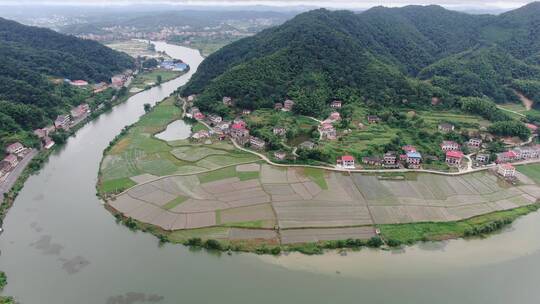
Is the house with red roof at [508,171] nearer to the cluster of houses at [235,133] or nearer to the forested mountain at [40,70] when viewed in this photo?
the cluster of houses at [235,133]

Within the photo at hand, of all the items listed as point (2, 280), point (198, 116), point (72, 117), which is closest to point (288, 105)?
point (198, 116)

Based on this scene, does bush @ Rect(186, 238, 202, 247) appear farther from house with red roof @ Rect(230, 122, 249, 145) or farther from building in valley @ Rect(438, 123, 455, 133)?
building in valley @ Rect(438, 123, 455, 133)

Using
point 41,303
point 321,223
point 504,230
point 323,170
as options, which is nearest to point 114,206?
point 41,303

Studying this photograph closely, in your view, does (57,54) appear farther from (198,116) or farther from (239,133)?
(239,133)

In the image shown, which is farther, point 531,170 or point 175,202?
point 531,170

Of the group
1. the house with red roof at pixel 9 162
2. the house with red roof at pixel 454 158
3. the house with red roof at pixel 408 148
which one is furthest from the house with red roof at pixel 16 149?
the house with red roof at pixel 454 158

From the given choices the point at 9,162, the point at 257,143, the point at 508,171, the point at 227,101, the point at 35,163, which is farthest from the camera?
the point at 227,101

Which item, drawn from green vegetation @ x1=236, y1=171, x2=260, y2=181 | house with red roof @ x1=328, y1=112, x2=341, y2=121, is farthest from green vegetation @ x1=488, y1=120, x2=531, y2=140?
green vegetation @ x1=236, y1=171, x2=260, y2=181
